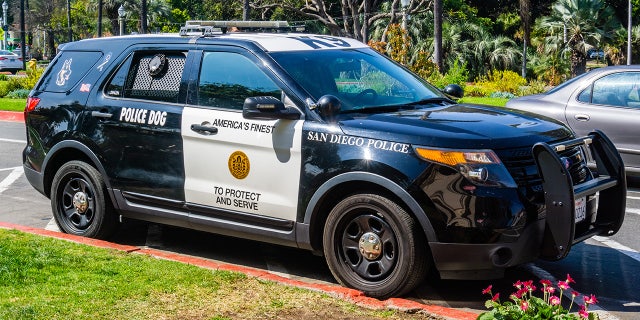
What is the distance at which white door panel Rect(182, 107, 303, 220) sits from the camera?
6.54 meters

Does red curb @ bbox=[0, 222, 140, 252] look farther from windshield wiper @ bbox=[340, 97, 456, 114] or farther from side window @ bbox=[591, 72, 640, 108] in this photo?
side window @ bbox=[591, 72, 640, 108]

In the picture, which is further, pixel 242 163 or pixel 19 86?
pixel 19 86

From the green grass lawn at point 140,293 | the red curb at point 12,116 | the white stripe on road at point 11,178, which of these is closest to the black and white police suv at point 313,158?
the green grass lawn at point 140,293

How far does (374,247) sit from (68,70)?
3480 millimetres

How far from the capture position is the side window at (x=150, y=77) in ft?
24.1

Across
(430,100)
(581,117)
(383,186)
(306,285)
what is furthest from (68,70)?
(581,117)

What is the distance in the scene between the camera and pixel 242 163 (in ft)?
22.2

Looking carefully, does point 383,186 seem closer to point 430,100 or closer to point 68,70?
point 430,100

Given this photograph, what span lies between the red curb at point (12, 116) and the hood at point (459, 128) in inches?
650

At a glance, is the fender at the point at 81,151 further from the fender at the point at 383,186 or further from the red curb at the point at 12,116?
the red curb at the point at 12,116

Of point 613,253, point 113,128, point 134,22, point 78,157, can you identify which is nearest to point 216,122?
point 113,128

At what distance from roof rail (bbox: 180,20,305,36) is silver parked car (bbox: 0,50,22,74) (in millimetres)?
55299

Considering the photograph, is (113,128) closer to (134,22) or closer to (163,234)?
(163,234)

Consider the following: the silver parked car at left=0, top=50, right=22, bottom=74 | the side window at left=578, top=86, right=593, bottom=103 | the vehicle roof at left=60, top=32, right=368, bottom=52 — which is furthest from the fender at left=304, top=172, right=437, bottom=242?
the silver parked car at left=0, top=50, right=22, bottom=74
